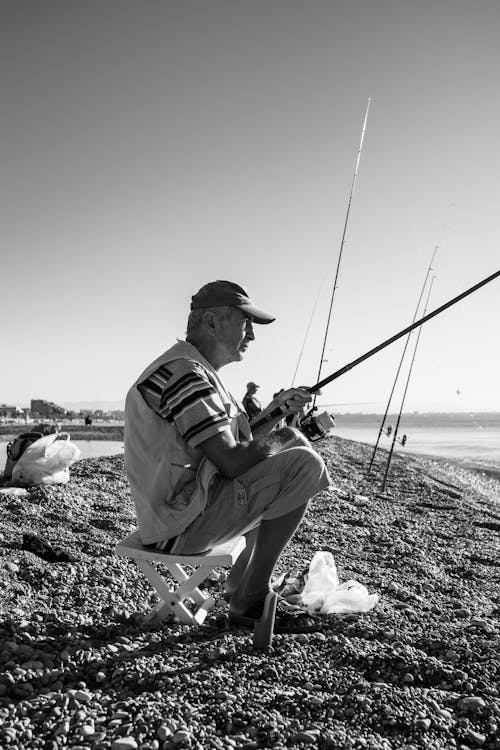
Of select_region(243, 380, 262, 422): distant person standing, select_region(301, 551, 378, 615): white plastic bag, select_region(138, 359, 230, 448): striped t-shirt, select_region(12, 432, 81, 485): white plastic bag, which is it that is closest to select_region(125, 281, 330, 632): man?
select_region(138, 359, 230, 448): striped t-shirt

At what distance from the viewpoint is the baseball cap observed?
2.97 m

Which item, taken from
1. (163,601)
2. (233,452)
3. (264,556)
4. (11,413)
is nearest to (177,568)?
(163,601)

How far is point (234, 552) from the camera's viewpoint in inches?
115

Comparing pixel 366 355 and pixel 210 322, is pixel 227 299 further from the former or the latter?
pixel 366 355

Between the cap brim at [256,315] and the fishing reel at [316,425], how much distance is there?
0.75 meters

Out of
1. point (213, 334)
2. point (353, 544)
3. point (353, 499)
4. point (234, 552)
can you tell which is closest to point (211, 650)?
point (234, 552)

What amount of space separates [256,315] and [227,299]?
0.17m

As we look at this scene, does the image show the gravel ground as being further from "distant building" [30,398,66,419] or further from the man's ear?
"distant building" [30,398,66,419]

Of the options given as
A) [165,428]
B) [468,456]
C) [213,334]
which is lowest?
[468,456]

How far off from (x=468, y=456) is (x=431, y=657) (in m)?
25.2

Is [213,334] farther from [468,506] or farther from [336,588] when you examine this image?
[468,506]

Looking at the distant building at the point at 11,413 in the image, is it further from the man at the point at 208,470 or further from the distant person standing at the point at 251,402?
the man at the point at 208,470

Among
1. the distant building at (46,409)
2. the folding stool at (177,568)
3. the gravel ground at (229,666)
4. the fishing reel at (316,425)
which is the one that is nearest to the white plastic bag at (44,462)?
the gravel ground at (229,666)

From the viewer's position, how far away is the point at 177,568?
3086mm
